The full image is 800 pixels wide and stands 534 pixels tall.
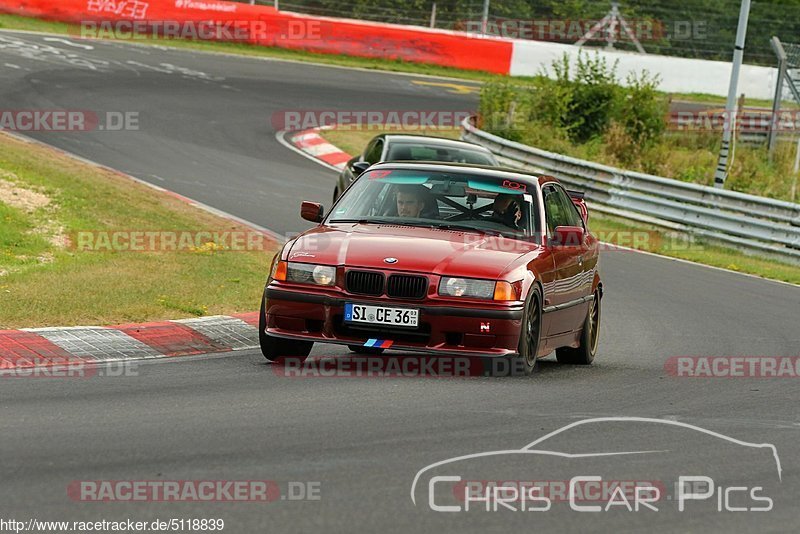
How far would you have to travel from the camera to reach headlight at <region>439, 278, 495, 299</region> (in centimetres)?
893

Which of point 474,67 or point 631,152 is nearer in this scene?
point 631,152

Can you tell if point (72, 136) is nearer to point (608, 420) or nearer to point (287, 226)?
point (287, 226)

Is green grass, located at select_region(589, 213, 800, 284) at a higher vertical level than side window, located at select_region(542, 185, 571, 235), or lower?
lower

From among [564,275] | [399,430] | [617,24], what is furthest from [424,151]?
[617,24]

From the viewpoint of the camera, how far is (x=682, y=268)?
19.0 meters

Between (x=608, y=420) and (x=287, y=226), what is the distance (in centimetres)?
1092

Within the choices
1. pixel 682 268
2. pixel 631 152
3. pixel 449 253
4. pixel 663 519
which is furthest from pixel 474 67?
pixel 663 519

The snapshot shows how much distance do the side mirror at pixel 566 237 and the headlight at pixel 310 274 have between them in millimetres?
1980

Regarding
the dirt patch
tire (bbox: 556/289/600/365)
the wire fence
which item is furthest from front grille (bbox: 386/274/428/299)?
the wire fence

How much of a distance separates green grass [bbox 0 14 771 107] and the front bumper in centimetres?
2877

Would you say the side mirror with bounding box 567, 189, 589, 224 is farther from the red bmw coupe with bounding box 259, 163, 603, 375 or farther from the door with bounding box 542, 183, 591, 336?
the red bmw coupe with bounding box 259, 163, 603, 375

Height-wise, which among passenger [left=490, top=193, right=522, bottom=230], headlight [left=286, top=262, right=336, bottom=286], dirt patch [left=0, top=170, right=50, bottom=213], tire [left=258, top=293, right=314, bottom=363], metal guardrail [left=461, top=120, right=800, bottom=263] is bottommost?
metal guardrail [left=461, top=120, right=800, bottom=263]

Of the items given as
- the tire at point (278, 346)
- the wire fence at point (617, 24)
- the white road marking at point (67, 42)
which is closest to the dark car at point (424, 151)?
the tire at point (278, 346)

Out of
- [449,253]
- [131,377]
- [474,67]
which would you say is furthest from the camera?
[474,67]
